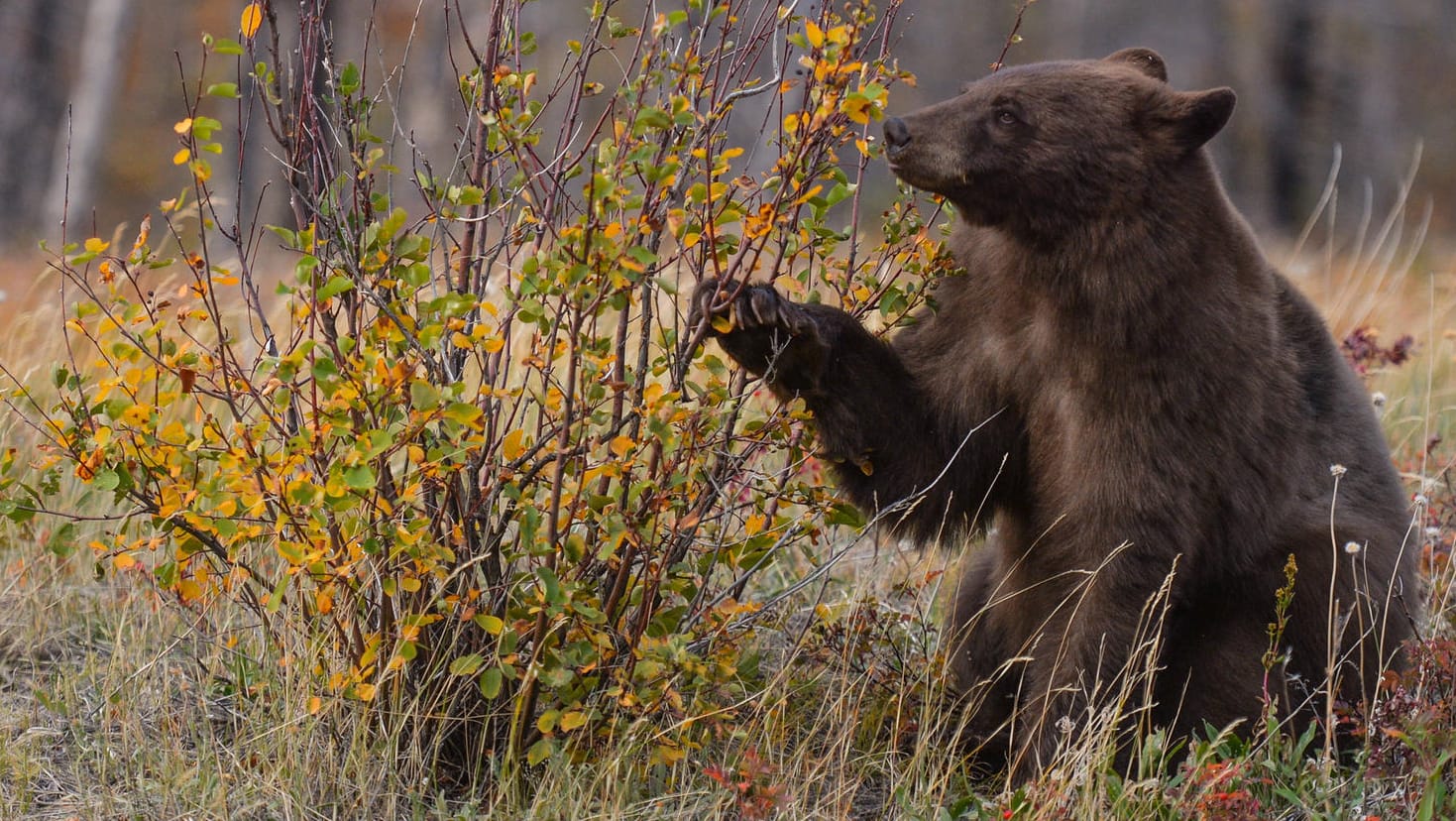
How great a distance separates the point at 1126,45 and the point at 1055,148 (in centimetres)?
1504

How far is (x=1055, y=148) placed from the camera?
352 centimetres

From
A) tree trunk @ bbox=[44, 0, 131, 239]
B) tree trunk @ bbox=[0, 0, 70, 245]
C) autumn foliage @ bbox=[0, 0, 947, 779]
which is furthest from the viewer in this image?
tree trunk @ bbox=[0, 0, 70, 245]

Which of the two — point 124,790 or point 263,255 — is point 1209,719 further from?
point 263,255

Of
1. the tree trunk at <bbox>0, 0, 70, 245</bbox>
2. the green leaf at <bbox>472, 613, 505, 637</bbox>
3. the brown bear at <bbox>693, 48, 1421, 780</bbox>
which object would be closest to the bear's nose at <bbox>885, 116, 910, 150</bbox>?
the brown bear at <bbox>693, 48, 1421, 780</bbox>

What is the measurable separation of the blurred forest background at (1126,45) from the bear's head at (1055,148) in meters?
9.59

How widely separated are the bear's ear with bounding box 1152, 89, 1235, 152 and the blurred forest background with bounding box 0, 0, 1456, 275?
9803mm

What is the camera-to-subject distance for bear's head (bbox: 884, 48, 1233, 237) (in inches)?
137

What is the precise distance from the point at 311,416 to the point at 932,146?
59.2 inches

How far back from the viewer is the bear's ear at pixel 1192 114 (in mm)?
3471

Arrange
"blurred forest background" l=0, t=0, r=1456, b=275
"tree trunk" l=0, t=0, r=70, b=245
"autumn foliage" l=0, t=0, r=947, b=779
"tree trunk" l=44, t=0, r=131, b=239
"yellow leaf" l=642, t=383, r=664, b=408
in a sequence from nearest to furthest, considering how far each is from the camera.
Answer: "autumn foliage" l=0, t=0, r=947, b=779
"yellow leaf" l=642, t=383, r=664, b=408
"tree trunk" l=44, t=0, r=131, b=239
"blurred forest background" l=0, t=0, r=1456, b=275
"tree trunk" l=0, t=0, r=70, b=245

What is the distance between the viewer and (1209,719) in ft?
12.2

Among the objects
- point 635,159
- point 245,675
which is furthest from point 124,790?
point 635,159

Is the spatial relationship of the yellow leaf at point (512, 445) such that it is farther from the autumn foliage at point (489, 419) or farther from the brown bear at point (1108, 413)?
the brown bear at point (1108, 413)

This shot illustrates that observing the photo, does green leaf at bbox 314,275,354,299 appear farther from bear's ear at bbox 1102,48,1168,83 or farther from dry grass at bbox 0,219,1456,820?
bear's ear at bbox 1102,48,1168,83
